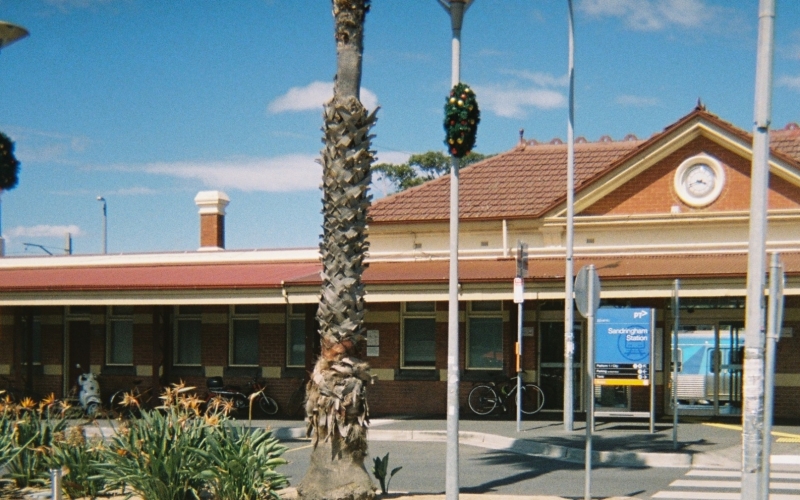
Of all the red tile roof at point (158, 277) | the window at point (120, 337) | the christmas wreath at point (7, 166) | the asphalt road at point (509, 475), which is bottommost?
the asphalt road at point (509, 475)

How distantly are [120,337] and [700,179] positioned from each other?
14937 millimetres

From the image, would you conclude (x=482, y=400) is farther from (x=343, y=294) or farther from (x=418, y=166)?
(x=418, y=166)

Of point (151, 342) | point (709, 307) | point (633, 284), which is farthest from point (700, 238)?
point (151, 342)

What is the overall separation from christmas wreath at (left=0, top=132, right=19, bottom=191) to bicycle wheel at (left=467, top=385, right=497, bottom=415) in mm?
12099

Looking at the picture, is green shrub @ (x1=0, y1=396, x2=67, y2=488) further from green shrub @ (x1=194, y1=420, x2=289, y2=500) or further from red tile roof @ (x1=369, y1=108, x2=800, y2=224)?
red tile roof @ (x1=369, y1=108, x2=800, y2=224)

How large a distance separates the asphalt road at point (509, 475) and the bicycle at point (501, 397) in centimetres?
478

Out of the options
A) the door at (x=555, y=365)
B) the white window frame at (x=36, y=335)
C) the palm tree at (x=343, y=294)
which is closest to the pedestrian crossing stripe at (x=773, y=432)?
the door at (x=555, y=365)

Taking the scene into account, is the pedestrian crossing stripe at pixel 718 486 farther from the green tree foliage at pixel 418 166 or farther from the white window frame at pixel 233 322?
the green tree foliage at pixel 418 166

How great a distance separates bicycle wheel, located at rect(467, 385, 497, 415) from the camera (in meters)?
21.8

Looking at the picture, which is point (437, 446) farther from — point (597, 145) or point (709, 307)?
point (597, 145)

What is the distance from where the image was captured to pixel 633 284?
753 inches

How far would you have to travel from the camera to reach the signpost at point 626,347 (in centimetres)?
1747

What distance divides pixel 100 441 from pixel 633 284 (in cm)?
1098

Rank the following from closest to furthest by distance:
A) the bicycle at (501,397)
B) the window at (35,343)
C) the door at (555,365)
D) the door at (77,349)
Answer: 1. the bicycle at (501,397)
2. the door at (555,365)
3. the door at (77,349)
4. the window at (35,343)
